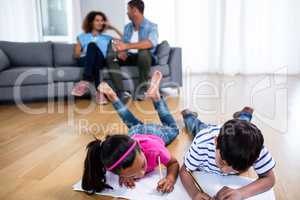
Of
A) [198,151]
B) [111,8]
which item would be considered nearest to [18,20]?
[111,8]

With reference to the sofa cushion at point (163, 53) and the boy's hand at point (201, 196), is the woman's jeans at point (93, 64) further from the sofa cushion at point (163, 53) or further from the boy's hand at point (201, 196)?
the boy's hand at point (201, 196)

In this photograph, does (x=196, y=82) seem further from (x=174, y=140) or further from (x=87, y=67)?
(x=174, y=140)

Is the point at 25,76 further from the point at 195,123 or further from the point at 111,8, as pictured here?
the point at 111,8

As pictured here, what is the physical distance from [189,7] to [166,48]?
149 cm

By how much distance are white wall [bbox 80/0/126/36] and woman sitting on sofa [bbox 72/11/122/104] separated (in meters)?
1.35

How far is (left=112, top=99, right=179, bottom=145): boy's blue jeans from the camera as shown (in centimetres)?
190

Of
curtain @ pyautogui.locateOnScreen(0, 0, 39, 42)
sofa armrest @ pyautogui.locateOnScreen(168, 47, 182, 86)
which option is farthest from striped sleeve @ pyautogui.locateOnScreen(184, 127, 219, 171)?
curtain @ pyautogui.locateOnScreen(0, 0, 39, 42)

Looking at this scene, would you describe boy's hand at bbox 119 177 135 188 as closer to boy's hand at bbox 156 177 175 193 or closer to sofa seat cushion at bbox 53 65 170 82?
boy's hand at bbox 156 177 175 193

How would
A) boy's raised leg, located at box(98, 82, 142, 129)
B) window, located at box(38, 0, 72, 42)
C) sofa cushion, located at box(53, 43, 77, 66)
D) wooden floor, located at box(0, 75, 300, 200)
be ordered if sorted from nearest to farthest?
wooden floor, located at box(0, 75, 300, 200)
boy's raised leg, located at box(98, 82, 142, 129)
sofa cushion, located at box(53, 43, 77, 66)
window, located at box(38, 0, 72, 42)

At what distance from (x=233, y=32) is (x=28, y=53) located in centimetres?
287

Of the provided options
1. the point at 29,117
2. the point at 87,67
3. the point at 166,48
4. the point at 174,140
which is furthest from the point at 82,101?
the point at 174,140

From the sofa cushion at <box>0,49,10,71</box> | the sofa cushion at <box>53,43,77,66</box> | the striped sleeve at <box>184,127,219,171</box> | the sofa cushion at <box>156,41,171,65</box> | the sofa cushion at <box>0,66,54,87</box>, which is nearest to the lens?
the striped sleeve at <box>184,127,219,171</box>

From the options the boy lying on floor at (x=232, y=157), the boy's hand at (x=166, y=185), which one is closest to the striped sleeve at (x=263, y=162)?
the boy lying on floor at (x=232, y=157)

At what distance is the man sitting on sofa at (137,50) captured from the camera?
3.32 meters
